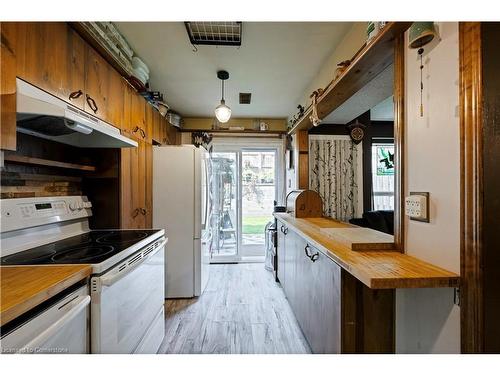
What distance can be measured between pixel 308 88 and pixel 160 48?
1.67 metres

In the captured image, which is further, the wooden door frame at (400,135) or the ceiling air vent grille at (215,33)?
the ceiling air vent grille at (215,33)

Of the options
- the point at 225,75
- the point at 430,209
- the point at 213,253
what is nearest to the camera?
the point at 430,209

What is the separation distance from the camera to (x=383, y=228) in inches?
117

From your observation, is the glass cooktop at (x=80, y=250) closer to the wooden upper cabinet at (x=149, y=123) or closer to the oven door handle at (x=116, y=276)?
the oven door handle at (x=116, y=276)

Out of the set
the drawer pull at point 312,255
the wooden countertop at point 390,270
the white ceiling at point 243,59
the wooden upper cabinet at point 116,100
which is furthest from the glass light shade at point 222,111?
the wooden countertop at point 390,270

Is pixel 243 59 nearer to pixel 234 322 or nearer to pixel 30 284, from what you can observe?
pixel 30 284

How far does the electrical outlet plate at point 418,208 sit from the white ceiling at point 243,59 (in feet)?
4.70

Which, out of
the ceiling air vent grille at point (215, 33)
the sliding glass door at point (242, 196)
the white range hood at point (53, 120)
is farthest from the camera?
the sliding glass door at point (242, 196)

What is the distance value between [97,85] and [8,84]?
73cm

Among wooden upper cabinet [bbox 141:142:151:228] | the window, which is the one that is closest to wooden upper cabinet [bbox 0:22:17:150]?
wooden upper cabinet [bbox 141:142:151:228]

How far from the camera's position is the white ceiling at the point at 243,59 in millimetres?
1879

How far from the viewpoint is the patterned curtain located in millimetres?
3246
